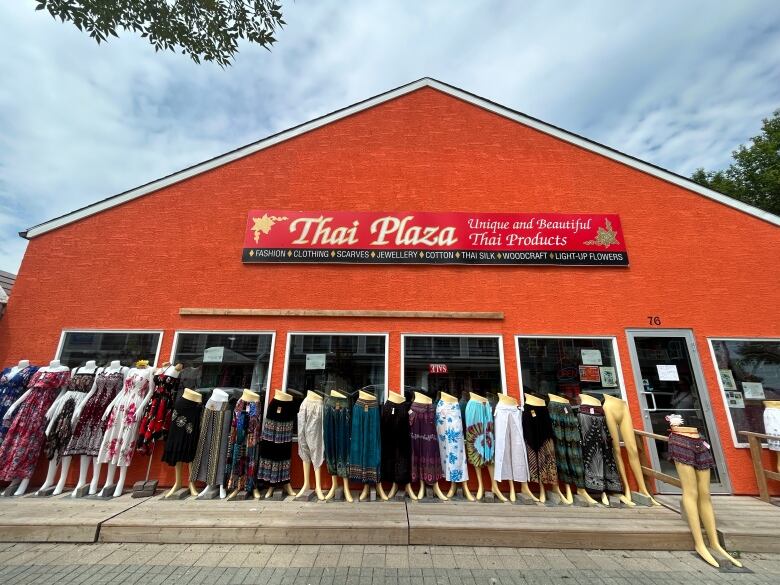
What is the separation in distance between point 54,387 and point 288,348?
3.36 metres

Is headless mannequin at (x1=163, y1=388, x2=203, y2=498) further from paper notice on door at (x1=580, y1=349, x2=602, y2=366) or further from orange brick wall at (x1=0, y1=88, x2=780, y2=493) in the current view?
paper notice on door at (x1=580, y1=349, x2=602, y2=366)

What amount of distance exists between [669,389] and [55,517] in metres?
8.43

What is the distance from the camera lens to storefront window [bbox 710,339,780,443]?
17.6 ft

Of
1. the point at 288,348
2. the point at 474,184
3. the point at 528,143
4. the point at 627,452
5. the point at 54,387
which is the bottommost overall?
the point at 627,452

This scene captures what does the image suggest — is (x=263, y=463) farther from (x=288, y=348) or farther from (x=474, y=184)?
(x=474, y=184)

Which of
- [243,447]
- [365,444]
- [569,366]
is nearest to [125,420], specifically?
[243,447]

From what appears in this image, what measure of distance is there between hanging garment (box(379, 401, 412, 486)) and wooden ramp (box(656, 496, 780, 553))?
340 centimetres

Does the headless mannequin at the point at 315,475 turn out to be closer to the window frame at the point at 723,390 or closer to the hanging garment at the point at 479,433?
the hanging garment at the point at 479,433

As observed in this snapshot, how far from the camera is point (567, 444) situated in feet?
15.9

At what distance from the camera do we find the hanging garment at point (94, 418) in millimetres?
4863

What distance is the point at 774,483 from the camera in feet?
16.7

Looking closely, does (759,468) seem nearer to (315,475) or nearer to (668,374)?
(668,374)

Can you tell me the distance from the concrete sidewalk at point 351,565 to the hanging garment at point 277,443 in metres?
1.07

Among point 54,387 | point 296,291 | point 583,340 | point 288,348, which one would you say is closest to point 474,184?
point 583,340
